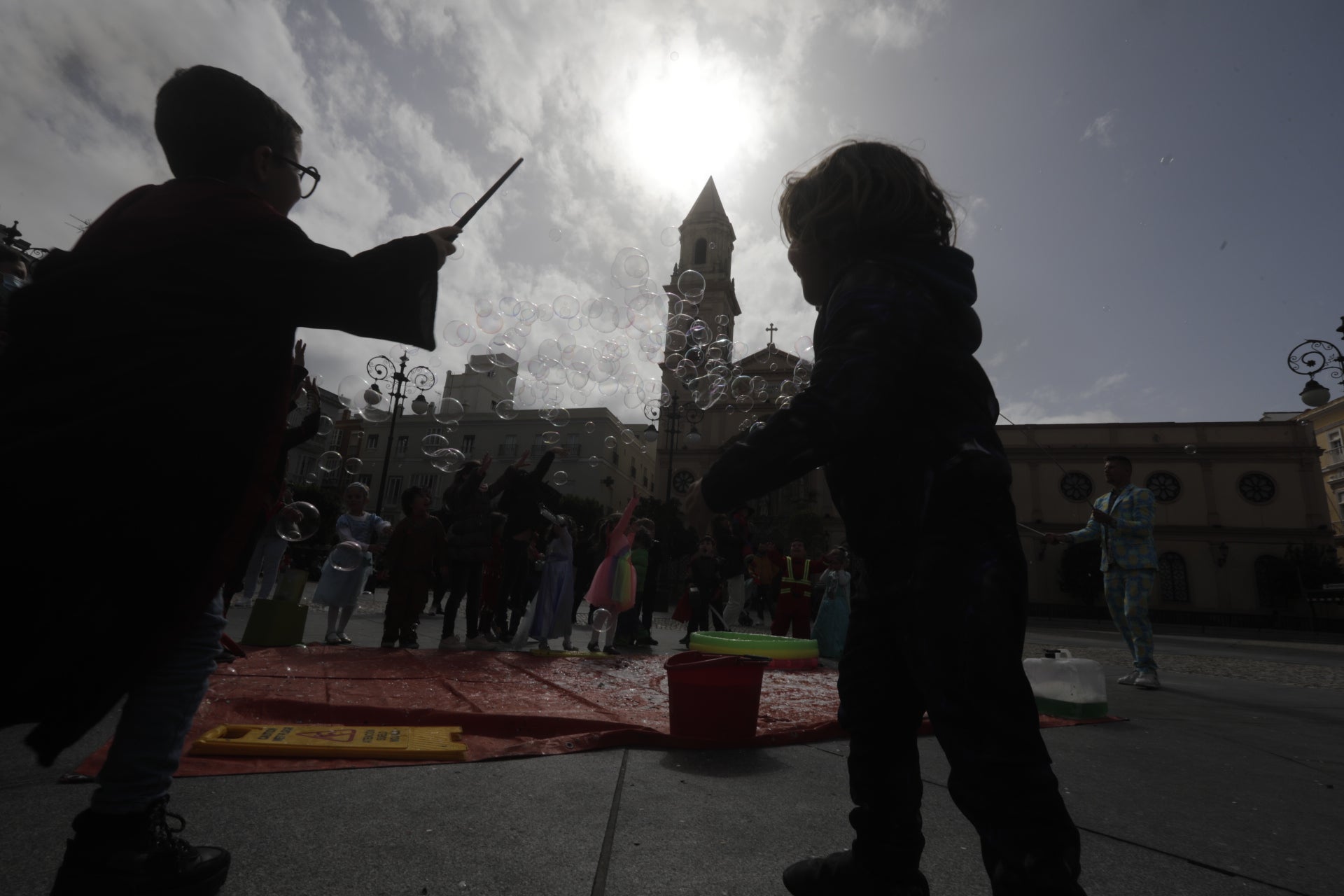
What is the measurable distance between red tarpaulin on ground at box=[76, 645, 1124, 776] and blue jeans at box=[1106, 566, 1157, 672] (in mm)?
2667

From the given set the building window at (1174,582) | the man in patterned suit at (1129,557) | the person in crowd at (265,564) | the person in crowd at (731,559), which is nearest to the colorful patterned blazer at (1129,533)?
the man in patterned suit at (1129,557)

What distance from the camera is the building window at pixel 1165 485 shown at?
35219 mm

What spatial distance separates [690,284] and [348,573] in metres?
5.73

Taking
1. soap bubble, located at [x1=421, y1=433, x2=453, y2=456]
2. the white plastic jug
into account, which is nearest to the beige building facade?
soap bubble, located at [x1=421, y1=433, x2=453, y2=456]

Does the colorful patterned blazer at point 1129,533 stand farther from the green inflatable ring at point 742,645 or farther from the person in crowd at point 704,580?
the person in crowd at point 704,580

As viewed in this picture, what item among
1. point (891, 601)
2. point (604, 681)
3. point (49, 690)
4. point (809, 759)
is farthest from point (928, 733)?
point (49, 690)

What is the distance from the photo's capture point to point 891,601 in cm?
128

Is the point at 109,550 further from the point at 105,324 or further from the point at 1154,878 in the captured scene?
the point at 1154,878

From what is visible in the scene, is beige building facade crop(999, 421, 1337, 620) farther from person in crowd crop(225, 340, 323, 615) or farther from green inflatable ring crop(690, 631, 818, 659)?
green inflatable ring crop(690, 631, 818, 659)

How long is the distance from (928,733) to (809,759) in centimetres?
98

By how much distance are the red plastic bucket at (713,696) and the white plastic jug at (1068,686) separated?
2168mm

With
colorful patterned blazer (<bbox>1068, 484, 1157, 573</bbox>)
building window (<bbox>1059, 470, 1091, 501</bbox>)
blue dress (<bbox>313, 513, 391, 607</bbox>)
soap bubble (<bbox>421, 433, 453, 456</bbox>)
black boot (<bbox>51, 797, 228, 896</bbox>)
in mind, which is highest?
building window (<bbox>1059, 470, 1091, 501</bbox>)

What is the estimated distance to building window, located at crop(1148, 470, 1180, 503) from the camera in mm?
35219

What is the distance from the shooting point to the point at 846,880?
4.57 feet
